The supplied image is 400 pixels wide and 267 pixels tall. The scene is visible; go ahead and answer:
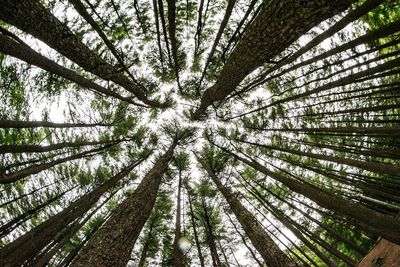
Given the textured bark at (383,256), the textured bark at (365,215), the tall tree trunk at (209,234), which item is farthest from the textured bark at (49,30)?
the textured bark at (383,256)

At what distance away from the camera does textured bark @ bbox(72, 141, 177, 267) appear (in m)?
5.27

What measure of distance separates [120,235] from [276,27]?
4796mm

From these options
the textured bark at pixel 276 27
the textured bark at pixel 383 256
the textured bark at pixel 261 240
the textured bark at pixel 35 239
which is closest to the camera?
the textured bark at pixel 383 256

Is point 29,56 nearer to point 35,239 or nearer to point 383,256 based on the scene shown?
point 35,239

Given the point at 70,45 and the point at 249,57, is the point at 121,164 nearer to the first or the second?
the point at 70,45

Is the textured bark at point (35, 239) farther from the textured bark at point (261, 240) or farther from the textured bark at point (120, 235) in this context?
the textured bark at point (261, 240)

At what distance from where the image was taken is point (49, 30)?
205 inches

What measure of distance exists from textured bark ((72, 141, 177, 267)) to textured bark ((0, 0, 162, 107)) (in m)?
3.03

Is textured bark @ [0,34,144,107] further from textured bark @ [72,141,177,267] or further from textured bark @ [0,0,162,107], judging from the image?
textured bark @ [72,141,177,267]

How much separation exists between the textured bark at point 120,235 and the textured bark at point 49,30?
3032 millimetres

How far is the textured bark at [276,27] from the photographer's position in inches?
149

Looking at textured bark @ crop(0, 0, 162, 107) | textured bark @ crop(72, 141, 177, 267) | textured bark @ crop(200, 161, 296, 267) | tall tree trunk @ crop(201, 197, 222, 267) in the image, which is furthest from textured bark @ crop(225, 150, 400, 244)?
tall tree trunk @ crop(201, 197, 222, 267)

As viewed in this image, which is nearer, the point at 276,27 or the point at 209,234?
the point at 276,27

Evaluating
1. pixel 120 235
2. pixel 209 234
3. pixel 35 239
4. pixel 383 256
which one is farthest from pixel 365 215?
pixel 209 234
